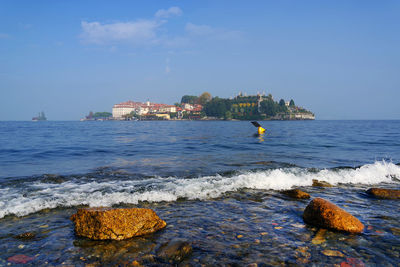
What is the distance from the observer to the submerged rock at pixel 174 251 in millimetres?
3670

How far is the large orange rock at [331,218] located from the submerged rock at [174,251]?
276 cm

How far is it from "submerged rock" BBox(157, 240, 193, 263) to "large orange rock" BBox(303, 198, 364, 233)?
2762 mm

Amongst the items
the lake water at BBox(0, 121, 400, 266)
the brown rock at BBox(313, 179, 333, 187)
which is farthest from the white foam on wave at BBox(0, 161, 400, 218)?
the brown rock at BBox(313, 179, 333, 187)

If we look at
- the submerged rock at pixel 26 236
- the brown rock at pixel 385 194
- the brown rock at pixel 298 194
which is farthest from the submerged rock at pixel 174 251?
the brown rock at pixel 385 194

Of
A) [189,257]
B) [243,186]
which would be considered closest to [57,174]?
[243,186]

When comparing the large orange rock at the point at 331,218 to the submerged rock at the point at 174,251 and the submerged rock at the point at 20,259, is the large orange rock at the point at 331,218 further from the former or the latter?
the submerged rock at the point at 20,259

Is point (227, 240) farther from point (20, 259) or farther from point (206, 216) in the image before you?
point (20, 259)

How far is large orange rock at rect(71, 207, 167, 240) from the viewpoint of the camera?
430 cm

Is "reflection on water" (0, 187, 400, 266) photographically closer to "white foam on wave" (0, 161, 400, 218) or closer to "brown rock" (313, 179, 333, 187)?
"white foam on wave" (0, 161, 400, 218)

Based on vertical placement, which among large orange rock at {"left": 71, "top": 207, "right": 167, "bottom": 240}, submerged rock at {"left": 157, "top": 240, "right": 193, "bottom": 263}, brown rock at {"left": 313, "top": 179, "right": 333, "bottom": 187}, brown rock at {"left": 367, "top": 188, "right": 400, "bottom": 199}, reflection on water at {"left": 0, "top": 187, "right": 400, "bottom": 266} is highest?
large orange rock at {"left": 71, "top": 207, "right": 167, "bottom": 240}

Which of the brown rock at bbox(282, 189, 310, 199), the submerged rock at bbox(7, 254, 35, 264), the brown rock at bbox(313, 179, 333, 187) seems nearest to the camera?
the submerged rock at bbox(7, 254, 35, 264)

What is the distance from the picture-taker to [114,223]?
438 cm

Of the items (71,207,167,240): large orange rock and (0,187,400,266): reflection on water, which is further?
(71,207,167,240): large orange rock

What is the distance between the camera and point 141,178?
984cm
